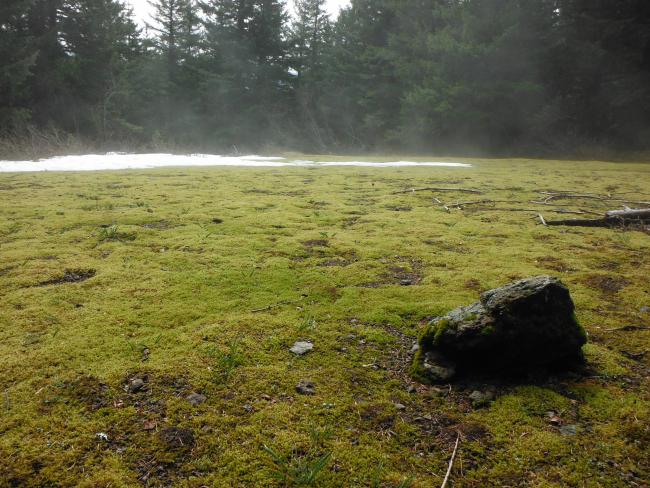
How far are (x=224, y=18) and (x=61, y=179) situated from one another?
31.9 meters

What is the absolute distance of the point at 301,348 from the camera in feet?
8.76

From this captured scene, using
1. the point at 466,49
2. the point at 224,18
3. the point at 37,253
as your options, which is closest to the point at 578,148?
the point at 466,49

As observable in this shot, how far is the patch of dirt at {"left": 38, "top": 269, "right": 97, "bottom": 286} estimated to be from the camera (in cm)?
355

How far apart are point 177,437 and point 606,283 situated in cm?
388

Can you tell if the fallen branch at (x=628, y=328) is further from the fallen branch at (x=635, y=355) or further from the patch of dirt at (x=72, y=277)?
the patch of dirt at (x=72, y=277)

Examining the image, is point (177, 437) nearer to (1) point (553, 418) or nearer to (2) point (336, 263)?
(1) point (553, 418)

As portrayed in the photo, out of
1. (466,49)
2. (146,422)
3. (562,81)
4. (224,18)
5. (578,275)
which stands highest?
(224,18)

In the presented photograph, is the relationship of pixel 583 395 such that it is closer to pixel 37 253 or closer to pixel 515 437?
pixel 515 437

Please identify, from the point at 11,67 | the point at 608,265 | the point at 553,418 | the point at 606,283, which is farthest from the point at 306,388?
the point at 11,67

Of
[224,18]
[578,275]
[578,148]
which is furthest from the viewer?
[224,18]

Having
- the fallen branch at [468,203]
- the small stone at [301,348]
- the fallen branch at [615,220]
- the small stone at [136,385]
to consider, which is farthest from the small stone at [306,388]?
the fallen branch at [468,203]

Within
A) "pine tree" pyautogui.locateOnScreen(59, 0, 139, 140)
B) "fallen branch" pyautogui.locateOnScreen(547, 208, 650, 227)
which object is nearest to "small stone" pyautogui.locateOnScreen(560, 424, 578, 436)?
"fallen branch" pyautogui.locateOnScreen(547, 208, 650, 227)

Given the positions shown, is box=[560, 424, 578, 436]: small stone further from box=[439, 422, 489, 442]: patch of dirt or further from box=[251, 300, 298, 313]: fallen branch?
box=[251, 300, 298, 313]: fallen branch

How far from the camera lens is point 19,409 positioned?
2.02 metres
